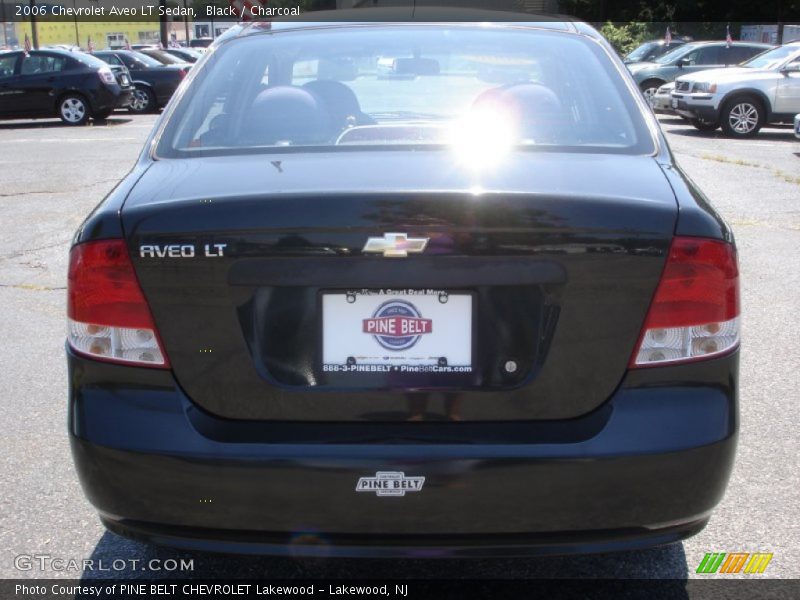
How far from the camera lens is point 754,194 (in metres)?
10.4

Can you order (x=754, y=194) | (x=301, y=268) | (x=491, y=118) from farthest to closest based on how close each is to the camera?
(x=754, y=194)
(x=491, y=118)
(x=301, y=268)

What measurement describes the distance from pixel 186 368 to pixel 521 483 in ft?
2.79

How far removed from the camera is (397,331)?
2363 millimetres

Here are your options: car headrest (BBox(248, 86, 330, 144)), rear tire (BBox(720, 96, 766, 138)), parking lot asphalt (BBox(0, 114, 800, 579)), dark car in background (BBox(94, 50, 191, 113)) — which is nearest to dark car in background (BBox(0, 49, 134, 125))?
dark car in background (BBox(94, 50, 191, 113))

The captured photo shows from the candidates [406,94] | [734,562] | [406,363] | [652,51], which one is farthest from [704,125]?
[406,363]

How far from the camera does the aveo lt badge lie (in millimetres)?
2342

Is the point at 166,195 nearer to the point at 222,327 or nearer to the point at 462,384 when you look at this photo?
the point at 222,327

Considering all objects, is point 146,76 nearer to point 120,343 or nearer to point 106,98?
point 106,98

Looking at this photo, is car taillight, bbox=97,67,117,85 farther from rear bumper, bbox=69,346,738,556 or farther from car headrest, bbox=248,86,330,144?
rear bumper, bbox=69,346,738,556

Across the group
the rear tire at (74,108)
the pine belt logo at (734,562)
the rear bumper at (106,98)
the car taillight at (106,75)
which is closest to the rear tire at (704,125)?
the rear bumper at (106,98)

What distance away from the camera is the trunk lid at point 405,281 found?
2.33 meters

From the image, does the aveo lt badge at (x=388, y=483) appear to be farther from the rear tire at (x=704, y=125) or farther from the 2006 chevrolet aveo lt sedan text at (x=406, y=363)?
the rear tire at (x=704, y=125)

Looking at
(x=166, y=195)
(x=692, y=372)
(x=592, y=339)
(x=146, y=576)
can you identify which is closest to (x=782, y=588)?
(x=692, y=372)

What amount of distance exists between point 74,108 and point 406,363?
19.1m
